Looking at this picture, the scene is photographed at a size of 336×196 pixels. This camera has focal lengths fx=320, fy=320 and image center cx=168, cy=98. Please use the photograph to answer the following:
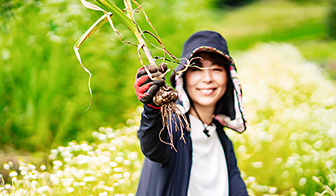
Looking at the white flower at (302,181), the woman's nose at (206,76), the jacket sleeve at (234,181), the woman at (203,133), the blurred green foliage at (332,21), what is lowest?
the white flower at (302,181)

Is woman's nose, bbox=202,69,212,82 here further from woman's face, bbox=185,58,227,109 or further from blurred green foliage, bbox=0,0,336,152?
blurred green foliage, bbox=0,0,336,152

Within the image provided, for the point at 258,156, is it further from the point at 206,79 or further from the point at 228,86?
the point at 206,79

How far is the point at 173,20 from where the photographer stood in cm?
483

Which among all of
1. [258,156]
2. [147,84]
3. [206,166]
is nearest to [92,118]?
[258,156]

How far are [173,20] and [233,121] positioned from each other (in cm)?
303

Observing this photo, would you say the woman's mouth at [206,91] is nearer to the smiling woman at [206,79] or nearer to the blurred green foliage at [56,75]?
the smiling woman at [206,79]

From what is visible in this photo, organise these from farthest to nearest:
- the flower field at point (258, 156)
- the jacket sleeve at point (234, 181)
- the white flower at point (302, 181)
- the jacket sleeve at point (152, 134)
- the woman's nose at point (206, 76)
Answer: the white flower at point (302, 181)
the flower field at point (258, 156)
the jacket sleeve at point (234, 181)
the woman's nose at point (206, 76)
the jacket sleeve at point (152, 134)

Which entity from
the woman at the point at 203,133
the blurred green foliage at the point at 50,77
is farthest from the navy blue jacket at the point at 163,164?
the blurred green foliage at the point at 50,77

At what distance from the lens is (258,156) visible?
3.13 metres

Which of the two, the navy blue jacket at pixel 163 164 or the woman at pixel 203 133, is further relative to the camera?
the woman at pixel 203 133

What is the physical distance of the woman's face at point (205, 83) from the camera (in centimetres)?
189

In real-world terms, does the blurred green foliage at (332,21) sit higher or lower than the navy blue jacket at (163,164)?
higher

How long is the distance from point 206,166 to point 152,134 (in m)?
0.61

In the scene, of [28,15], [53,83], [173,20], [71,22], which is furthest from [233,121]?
[173,20]
